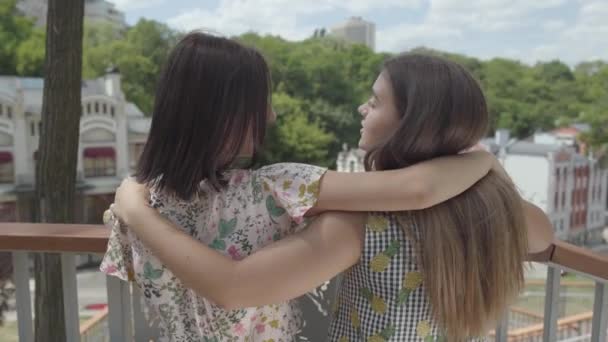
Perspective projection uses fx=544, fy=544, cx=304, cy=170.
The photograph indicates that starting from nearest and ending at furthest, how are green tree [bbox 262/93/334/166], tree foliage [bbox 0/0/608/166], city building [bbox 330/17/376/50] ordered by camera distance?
tree foliage [bbox 0/0/608/166]
green tree [bbox 262/93/334/166]
city building [bbox 330/17/376/50]

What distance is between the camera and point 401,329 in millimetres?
738

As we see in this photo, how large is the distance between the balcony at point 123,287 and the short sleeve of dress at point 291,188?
1.39ft

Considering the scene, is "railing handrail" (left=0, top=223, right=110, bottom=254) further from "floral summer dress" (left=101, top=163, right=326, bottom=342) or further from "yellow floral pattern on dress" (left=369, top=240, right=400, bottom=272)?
"yellow floral pattern on dress" (left=369, top=240, right=400, bottom=272)

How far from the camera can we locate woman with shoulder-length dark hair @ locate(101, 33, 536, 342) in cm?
67

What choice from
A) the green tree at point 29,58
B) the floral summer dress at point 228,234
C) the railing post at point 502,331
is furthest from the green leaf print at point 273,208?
the green tree at point 29,58

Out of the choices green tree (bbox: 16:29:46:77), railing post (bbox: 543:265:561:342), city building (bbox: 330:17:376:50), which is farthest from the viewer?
city building (bbox: 330:17:376:50)

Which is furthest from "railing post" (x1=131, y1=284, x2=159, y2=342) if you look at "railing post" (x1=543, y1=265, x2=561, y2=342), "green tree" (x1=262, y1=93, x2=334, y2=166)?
"green tree" (x1=262, y1=93, x2=334, y2=166)

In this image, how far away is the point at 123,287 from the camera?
3.69 feet

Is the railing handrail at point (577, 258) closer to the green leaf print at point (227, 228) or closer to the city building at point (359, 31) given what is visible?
the green leaf print at point (227, 228)

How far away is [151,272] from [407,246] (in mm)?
352

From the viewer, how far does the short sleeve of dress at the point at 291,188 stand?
0.68m

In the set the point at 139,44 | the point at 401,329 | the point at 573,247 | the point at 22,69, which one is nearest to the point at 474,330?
the point at 401,329

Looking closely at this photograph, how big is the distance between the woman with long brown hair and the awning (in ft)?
52.0

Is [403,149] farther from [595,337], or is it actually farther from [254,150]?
[595,337]
